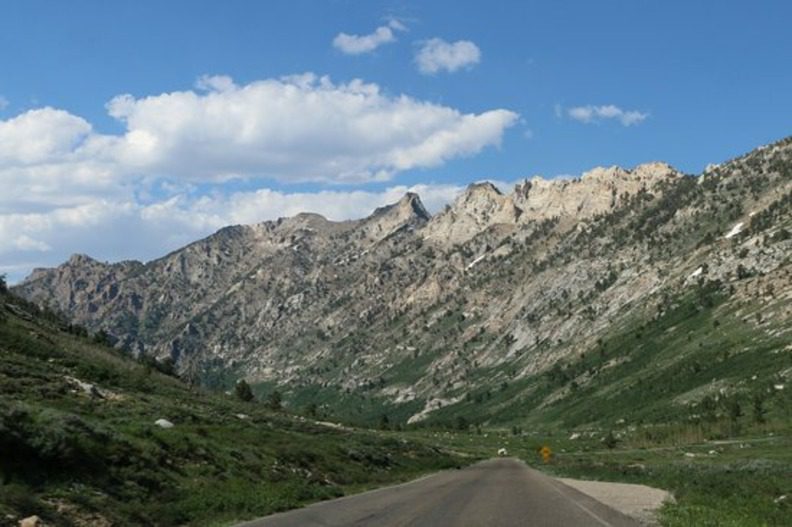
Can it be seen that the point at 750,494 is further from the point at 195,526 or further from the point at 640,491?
the point at 195,526

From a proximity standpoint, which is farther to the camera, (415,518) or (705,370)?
(705,370)

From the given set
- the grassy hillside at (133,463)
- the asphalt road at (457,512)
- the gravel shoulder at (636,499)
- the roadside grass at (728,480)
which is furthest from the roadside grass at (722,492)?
the grassy hillside at (133,463)

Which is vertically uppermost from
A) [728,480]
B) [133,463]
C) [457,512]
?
[133,463]

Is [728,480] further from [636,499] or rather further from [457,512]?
[457,512]

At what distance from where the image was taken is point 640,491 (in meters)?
41.2

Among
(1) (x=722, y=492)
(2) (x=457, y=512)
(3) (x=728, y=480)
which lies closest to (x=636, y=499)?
(1) (x=722, y=492)

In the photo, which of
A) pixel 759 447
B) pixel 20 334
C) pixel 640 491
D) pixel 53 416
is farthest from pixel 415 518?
pixel 759 447

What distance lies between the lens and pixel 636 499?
3534 centimetres

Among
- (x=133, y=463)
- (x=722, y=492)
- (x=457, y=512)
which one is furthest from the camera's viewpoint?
(x=722, y=492)

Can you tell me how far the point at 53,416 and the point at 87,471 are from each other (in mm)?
2746

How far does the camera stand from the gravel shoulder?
2741cm

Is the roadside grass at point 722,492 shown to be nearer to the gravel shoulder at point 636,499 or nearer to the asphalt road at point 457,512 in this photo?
the gravel shoulder at point 636,499

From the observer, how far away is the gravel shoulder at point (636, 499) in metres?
27.4

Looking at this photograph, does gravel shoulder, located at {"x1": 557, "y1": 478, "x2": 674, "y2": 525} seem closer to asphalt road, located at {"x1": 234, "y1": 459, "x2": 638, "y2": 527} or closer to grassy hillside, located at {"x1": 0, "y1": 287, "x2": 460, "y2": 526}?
asphalt road, located at {"x1": 234, "y1": 459, "x2": 638, "y2": 527}
